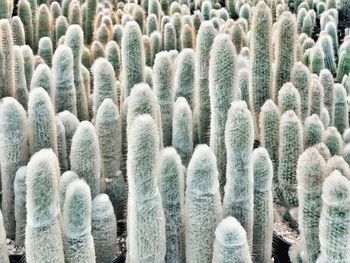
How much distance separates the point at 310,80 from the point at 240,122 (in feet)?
3.19

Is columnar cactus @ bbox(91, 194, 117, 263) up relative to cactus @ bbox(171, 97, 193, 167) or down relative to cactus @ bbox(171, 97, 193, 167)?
down

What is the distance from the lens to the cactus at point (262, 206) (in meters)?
2.05

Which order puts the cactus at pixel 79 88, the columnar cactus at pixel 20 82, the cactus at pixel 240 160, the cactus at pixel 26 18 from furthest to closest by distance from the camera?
the cactus at pixel 26 18, the cactus at pixel 79 88, the columnar cactus at pixel 20 82, the cactus at pixel 240 160

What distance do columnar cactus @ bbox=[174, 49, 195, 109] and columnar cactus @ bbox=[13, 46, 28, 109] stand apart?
793 mm

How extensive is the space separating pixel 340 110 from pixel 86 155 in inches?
63.3

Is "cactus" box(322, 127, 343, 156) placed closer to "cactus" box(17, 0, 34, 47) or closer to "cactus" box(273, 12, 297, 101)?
"cactus" box(273, 12, 297, 101)

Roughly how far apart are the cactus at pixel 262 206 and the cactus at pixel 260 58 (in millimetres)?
820

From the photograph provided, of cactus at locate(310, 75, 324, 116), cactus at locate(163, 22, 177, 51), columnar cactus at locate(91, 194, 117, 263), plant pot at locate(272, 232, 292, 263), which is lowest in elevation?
plant pot at locate(272, 232, 292, 263)

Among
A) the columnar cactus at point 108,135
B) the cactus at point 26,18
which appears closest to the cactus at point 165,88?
the columnar cactus at point 108,135

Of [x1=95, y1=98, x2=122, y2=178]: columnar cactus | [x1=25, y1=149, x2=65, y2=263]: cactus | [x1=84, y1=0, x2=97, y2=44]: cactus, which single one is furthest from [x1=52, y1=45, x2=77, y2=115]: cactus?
[x1=84, y1=0, x2=97, y2=44]: cactus

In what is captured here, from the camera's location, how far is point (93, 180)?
7.31ft

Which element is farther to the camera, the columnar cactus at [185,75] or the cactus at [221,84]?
the columnar cactus at [185,75]

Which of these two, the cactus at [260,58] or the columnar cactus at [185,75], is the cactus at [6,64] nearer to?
the columnar cactus at [185,75]

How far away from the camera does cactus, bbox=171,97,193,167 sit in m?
2.40
